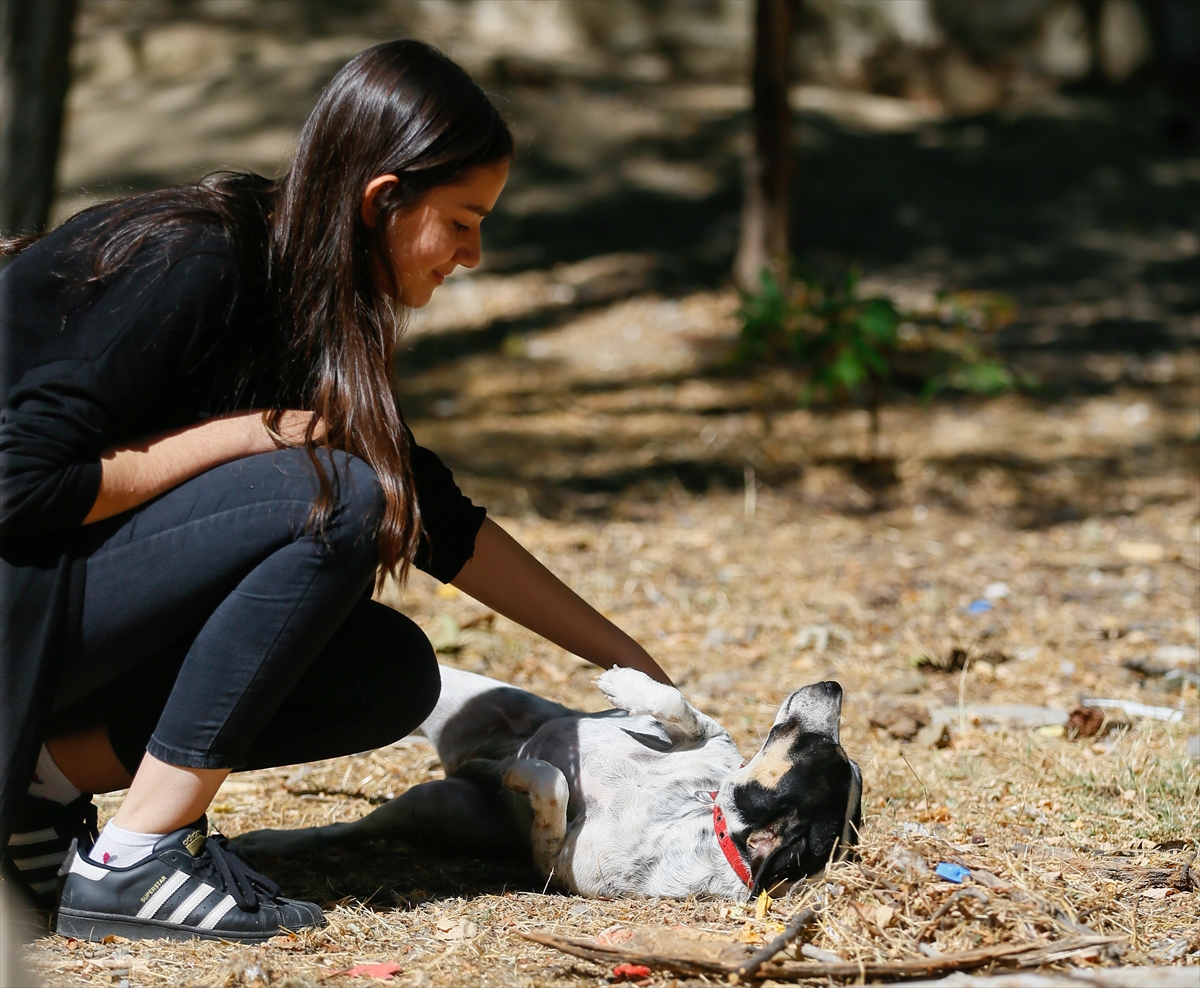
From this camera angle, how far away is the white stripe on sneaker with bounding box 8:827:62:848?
222cm

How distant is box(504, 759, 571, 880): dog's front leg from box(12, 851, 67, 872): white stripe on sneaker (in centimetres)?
83

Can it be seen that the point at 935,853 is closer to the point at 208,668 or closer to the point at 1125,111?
the point at 208,668

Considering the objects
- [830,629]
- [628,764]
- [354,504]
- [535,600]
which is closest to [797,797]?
[628,764]

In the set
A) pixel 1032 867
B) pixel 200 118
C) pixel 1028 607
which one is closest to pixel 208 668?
pixel 1032 867

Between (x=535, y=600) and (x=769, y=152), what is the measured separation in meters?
5.36

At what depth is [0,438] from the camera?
1881 mm

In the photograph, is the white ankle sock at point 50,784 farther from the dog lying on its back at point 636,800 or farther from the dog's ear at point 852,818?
the dog's ear at point 852,818

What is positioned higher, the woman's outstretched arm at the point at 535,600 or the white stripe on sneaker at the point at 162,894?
the woman's outstretched arm at the point at 535,600

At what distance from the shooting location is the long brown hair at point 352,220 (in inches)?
82.0

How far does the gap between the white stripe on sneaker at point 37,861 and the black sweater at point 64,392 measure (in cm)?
25

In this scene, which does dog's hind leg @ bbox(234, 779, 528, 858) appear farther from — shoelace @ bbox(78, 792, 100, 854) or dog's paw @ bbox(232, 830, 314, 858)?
shoelace @ bbox(78, 792, 100, 854)

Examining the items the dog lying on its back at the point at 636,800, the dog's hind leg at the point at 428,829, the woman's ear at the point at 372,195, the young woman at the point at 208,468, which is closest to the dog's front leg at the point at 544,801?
the dog lying on its back at the point at 636,800

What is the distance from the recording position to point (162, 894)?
212cm

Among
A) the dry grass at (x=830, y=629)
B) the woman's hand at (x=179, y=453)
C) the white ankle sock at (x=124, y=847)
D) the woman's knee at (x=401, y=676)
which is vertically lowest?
the dry grass at (x=830, y=629)
